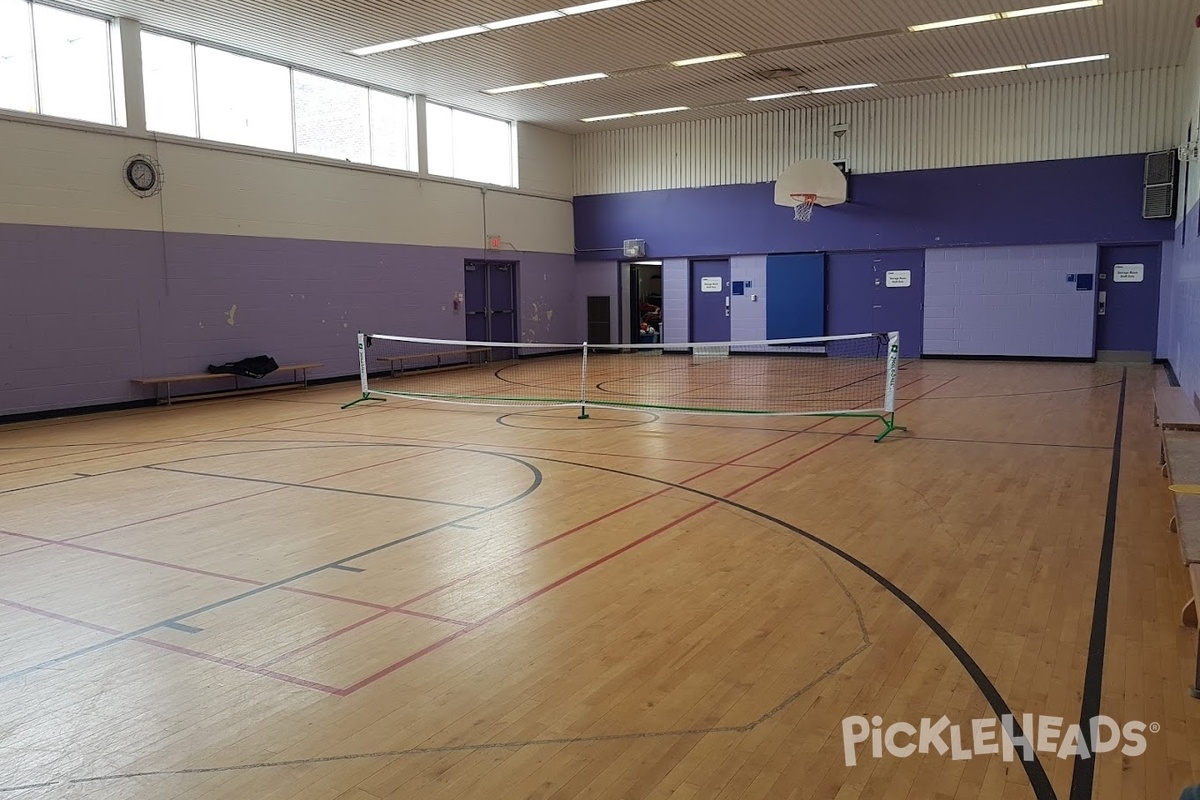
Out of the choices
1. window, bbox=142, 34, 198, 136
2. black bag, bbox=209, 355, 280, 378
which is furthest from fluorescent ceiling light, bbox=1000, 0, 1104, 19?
black bag, bbox=209, 355, 280, 378

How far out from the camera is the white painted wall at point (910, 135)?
58.5 feet

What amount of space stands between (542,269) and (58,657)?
1958 centimetres

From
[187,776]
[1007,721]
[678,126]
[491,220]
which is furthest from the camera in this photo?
[678,126]

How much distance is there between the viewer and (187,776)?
313 centimetres

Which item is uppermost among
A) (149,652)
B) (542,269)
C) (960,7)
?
(960,7)

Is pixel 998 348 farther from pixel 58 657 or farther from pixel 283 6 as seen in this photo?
pixel 58 657

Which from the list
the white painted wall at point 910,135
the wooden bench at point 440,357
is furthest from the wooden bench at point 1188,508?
the wooden bench at point 440,357

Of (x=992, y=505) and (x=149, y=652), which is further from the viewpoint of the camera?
(x=992, y=505)

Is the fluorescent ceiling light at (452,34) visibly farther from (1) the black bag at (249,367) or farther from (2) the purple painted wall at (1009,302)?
(2) the purple painted wall at (1009,302)

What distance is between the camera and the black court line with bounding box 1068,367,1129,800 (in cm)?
301

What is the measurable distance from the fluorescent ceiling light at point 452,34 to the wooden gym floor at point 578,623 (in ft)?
27.5

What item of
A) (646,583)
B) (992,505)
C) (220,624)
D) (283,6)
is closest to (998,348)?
(992,505)

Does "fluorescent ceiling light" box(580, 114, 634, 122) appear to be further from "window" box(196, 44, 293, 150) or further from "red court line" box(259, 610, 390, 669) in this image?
"red court line" box(259, 610, 390, 669)

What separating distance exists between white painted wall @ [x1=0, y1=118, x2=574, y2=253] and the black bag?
2202 millimetres
